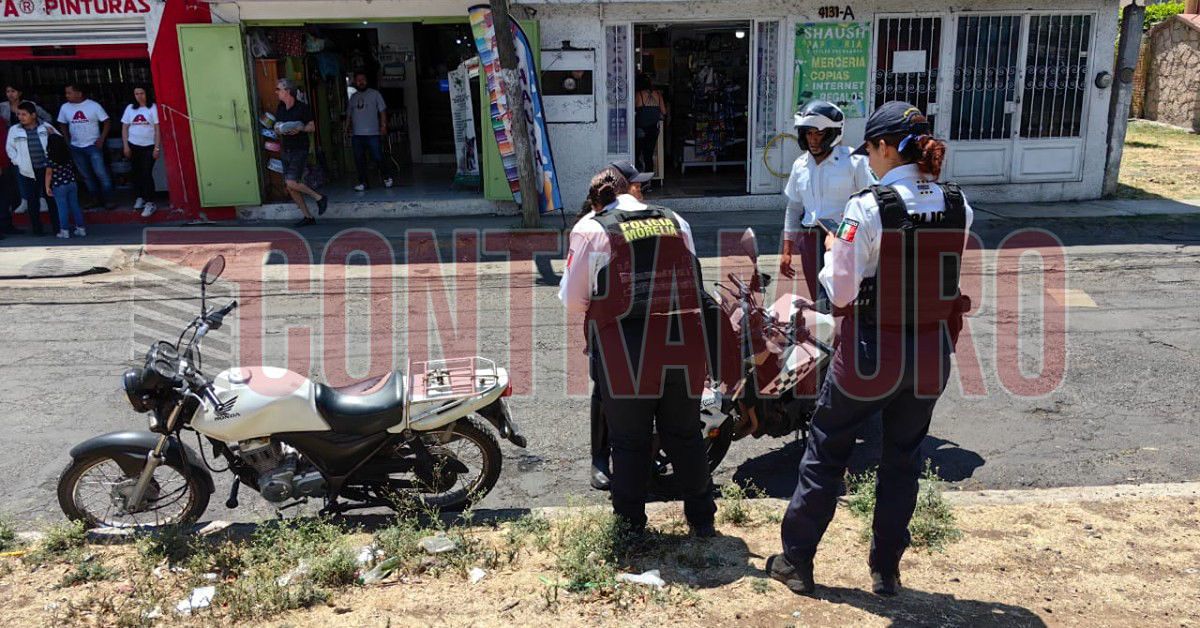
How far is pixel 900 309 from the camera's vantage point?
3477 millimetres

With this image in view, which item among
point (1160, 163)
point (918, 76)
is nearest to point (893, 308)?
point (918, 76)

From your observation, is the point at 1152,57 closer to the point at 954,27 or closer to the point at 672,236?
the point at 954,27

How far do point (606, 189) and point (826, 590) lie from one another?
6.21 feet

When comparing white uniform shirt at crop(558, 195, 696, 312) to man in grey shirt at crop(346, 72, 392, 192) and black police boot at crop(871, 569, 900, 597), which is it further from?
man in grey shirt at crop(346, 72, 392, 192)

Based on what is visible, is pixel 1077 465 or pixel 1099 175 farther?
pixel 1099 175

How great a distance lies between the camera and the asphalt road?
5383mm

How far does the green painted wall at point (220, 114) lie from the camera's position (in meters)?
11.7

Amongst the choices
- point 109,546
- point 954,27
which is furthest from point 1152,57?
point 109,546

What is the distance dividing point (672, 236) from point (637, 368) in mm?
575

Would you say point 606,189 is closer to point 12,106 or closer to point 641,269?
point 641,269

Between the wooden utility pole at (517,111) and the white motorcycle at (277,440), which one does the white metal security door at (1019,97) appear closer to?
the wooden utility pole at (517,111)

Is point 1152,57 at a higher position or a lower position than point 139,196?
higher

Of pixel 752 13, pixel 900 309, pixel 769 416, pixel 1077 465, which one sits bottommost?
pixel 1077 465

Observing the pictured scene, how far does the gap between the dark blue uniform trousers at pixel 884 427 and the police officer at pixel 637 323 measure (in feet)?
2.11
